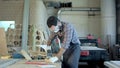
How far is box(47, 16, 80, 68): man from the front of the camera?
2.89m

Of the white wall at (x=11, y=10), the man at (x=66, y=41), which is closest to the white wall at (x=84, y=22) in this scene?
the white wall at (x=11, y=10)

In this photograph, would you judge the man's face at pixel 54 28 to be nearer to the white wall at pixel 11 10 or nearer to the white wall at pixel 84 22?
the white wall at pixel 11 10

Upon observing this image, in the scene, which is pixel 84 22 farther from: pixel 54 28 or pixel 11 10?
pixel 54 28

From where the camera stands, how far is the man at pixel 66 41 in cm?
289

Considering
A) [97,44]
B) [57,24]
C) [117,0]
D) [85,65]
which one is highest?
[117,0]

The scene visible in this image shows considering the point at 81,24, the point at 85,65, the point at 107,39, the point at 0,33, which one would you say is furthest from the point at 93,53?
the point at 81,24

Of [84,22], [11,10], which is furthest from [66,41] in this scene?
[84,22]

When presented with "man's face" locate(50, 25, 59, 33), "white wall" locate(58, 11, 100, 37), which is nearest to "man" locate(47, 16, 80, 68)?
"man's face" locate(50, 25, 59, 33)

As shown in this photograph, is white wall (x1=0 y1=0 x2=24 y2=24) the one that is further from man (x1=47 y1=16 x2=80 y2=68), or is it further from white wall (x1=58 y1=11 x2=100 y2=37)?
man (x1=47 y1=16 x2=80 y2=68)

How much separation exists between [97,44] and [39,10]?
3.01 m

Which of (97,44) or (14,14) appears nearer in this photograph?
(14,14)

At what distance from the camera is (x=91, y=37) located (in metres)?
9.44

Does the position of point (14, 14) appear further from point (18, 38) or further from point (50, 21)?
point (50, 21)

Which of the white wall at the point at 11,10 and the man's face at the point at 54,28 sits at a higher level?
the white wall at the point at 11,10
